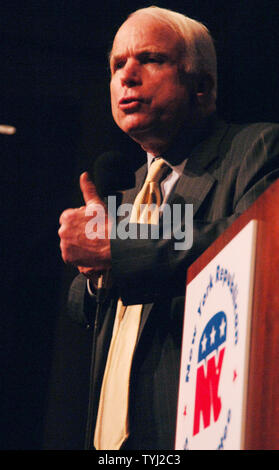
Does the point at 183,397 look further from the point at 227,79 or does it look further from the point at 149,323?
the point at 227,79

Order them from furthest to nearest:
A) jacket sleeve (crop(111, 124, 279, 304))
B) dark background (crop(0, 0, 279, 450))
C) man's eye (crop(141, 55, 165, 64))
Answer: dark background (crop(0, 0, 279, 450))
man's eye (crop(141, 55, 165, 64))
jacket sleeve (crop(111, 124, 279, 304))

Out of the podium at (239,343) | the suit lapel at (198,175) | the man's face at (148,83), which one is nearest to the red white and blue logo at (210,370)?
the podium at (239,343)

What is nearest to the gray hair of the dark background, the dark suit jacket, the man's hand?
the dark suit jacket

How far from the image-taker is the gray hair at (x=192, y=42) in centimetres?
174

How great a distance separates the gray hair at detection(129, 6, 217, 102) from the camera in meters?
1.74

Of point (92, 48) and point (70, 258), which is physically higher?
point (92, 48)

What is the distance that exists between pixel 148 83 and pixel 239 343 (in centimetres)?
105

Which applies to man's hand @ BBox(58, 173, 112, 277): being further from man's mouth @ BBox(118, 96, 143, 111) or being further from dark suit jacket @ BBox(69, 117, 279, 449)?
man's mouth @ BBox(118, 96, 143, 111)

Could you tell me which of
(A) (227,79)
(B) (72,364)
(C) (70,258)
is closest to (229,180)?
(C) (70,258)

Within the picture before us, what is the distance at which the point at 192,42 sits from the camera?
175 centimetres

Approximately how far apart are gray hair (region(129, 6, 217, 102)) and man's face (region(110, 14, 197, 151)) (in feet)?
0.08

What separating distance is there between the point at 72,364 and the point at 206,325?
172 cm

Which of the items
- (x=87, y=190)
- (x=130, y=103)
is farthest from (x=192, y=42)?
(x=87, y=190)

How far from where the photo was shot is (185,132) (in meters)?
1.68
